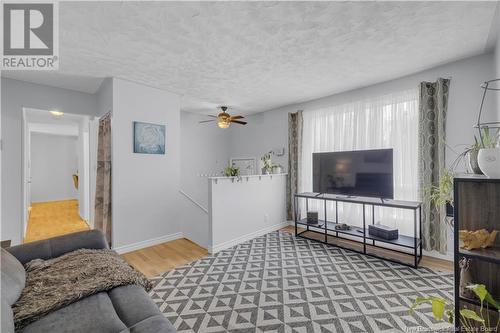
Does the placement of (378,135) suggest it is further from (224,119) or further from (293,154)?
(224,119)

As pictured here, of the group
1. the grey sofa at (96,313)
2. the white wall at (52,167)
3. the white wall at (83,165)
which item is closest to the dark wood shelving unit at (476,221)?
the grey sofa at (96,313)

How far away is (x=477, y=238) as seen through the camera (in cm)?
139

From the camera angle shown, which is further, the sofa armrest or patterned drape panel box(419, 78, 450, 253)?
patterned drape panel box(419, 78, 450, 253)

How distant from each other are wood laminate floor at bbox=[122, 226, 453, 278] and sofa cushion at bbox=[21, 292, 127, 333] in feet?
4.67

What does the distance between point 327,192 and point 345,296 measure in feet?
5.85

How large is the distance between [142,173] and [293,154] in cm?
281

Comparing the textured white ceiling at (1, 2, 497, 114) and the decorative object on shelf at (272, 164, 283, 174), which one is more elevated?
the textured white ceiling at (1, 2, 497, 114)

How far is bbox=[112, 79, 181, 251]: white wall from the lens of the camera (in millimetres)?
3172

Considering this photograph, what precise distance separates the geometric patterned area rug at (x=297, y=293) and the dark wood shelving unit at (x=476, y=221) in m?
0.50

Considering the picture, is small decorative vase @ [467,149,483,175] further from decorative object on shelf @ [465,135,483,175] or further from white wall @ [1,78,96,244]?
white wall @ [1,78,96,244]

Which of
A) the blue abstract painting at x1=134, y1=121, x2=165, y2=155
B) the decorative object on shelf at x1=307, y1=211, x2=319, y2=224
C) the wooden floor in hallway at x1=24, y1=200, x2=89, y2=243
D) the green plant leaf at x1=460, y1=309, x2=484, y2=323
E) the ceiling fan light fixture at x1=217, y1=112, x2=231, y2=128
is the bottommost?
the wooden floor in hallway at x1=24, y1=200, x2=89, y2=243

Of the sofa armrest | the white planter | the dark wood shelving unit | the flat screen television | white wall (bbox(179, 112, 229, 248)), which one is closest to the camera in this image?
the white planter

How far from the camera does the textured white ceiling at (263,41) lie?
179 cm

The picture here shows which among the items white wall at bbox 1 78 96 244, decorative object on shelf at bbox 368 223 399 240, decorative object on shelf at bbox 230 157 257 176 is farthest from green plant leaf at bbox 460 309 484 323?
white wall at bbox 1 78 96 244
